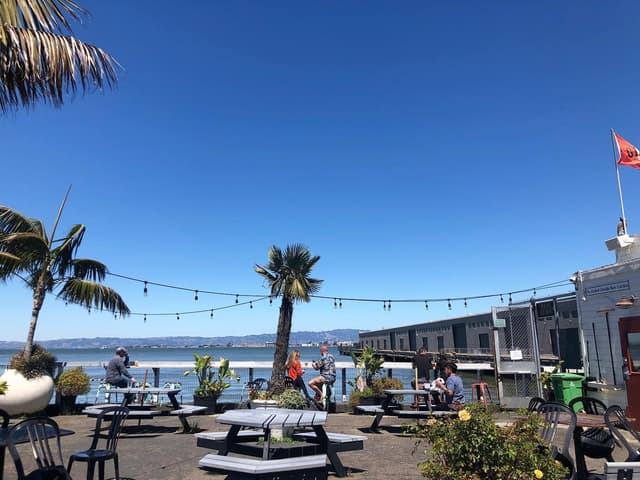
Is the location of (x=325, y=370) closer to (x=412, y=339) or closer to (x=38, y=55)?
(x=38, y=55)

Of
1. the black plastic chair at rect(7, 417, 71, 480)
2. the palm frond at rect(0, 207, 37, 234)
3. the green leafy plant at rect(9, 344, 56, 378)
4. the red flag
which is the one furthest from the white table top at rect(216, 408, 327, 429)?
the red flag

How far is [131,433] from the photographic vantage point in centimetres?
927

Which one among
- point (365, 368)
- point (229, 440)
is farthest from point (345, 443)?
point (365, 368)

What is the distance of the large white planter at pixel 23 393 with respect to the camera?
1000 cm

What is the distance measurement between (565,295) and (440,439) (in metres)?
9.49

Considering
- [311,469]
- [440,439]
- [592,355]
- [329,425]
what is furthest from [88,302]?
[592,355]

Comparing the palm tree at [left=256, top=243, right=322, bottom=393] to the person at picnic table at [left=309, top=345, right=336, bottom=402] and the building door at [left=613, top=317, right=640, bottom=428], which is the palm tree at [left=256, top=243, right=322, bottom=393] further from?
the building door at [left=613, top=317, right=640, bottom=428]

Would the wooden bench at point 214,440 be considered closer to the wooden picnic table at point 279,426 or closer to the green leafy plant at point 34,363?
the wooden picnic table at point 279,426

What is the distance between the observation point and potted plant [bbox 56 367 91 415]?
451 inches

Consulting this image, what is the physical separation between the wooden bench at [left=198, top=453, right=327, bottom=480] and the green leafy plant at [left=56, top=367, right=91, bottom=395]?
819 cm

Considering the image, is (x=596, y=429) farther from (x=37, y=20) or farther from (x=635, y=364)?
(x=37, y=20)

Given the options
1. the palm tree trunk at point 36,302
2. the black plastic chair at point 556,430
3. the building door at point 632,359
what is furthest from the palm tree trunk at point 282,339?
the black plastic chair at point 556,430

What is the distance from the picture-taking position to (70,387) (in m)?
11.5

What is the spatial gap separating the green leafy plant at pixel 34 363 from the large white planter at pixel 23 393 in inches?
4.3
